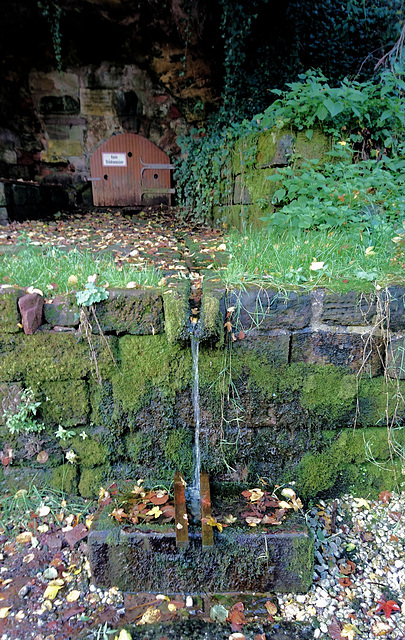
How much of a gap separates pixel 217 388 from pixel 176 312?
47cm

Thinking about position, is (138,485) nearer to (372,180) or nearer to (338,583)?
(338,583)

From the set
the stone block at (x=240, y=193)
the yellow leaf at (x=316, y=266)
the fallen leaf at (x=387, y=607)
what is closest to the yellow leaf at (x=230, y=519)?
the fallen leaf at (x=387, y=607)

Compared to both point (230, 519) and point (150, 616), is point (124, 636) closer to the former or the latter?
point (150, 616)

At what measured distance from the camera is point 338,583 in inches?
69.1

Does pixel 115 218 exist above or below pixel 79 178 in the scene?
below

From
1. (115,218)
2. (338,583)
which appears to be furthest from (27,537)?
(115,218)

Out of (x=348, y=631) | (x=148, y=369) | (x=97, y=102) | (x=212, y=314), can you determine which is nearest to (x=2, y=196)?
(x=97, y=102)

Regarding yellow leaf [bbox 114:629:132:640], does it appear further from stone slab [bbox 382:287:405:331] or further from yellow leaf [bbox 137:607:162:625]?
stone slab [bbox 382:287:405:331]

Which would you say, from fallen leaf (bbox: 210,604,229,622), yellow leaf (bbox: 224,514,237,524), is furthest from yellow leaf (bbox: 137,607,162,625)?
yellow leaf (bbox: 224,514,237,524)

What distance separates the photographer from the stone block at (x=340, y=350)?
197 cm

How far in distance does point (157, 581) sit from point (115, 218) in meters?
5.15

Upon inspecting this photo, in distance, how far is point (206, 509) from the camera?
1812mm

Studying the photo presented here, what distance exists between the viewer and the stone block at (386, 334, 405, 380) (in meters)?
1.98

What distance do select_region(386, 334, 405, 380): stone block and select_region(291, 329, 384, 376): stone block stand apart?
39mm
